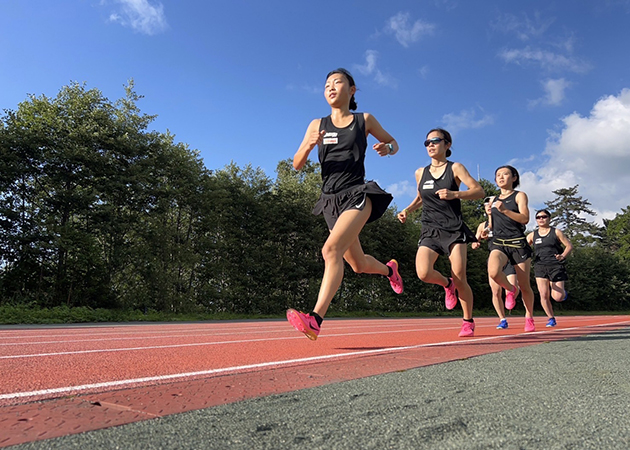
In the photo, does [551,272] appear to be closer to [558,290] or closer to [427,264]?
[558,290]

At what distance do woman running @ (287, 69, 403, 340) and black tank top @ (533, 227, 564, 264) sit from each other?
609 cm

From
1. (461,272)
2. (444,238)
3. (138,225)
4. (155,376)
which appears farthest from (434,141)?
(138,225)

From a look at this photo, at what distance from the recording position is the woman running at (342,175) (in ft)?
14.2

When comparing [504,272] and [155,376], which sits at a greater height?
[504,272]

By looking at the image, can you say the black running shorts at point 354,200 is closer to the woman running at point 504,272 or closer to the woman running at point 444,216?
the woman running at point 444,216

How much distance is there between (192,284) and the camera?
71.4 feet

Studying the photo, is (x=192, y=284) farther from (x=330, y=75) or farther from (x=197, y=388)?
(x=197, y=388)

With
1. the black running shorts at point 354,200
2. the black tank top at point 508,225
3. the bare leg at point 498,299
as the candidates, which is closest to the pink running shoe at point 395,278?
the black running shorts at point 354,200

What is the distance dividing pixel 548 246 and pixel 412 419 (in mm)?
9076

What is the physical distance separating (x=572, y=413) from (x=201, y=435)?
1.42 meters

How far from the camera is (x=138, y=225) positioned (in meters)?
20.2

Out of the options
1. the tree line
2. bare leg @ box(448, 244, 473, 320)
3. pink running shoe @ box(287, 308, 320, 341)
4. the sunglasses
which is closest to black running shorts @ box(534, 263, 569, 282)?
bare leg @ box(448, 244, 473, 320)

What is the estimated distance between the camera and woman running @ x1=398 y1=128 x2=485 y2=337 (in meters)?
5.74

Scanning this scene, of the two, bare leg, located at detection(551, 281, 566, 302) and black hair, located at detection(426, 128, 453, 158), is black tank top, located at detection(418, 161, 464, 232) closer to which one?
black hair, located at detection(426, 128, 453, 158)
